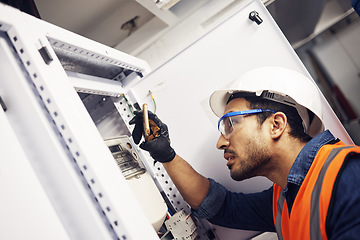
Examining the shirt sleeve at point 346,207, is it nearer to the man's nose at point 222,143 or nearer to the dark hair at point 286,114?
the dark hair at point 286,114

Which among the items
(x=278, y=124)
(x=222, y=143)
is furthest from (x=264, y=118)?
(x=222, y=143)

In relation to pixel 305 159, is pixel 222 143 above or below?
above

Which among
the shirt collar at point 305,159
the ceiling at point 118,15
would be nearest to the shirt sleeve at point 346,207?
the shirt collar at point 305,159

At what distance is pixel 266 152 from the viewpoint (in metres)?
1.15

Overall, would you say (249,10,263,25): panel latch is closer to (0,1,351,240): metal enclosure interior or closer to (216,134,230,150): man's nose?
(0,1,351,240): metal enclosure interior

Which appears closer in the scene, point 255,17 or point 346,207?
point 346,207

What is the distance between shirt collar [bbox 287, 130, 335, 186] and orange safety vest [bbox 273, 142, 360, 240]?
3 centimetres

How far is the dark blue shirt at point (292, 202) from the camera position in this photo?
0.76m

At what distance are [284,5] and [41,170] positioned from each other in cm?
254

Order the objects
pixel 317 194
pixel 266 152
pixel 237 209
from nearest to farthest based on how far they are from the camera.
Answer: pixel 317 194
pixel 266 152
pixel 237 209

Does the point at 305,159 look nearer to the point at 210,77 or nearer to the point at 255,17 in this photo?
the point at 210,77

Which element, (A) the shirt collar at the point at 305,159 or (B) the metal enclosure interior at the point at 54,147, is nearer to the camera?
(B) the metal enclosure interior at the point at 54,147

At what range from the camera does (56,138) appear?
29.9 inches

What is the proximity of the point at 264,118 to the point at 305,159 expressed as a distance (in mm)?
254
